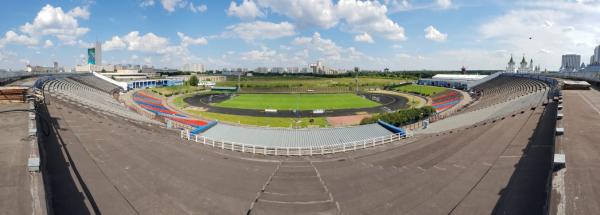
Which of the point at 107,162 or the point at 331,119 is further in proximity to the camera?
the point at 331,119

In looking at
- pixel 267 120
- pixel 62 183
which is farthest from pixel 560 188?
pixel 267 120

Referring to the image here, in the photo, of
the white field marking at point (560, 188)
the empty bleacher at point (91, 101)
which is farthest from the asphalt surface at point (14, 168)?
the empty bleacher at point (91, 101)

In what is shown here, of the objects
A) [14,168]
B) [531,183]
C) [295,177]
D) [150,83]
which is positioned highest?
[150,83]

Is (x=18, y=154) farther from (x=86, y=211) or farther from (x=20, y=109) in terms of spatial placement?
(x=20, y=109)

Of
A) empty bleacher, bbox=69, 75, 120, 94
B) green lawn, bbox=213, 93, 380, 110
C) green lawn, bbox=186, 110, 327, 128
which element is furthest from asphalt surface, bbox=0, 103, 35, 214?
empty bleacher, bbox=69, 75, 120, 94

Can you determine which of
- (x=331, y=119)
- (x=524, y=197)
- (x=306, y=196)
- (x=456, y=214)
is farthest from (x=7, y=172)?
(x=331, y=119)

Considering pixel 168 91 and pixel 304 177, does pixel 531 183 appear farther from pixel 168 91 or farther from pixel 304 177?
pixel 168 91

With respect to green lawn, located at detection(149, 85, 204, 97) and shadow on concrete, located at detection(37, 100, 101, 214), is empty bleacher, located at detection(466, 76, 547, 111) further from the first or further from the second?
green lawn, located at detection(149, 85, 204, 97)
